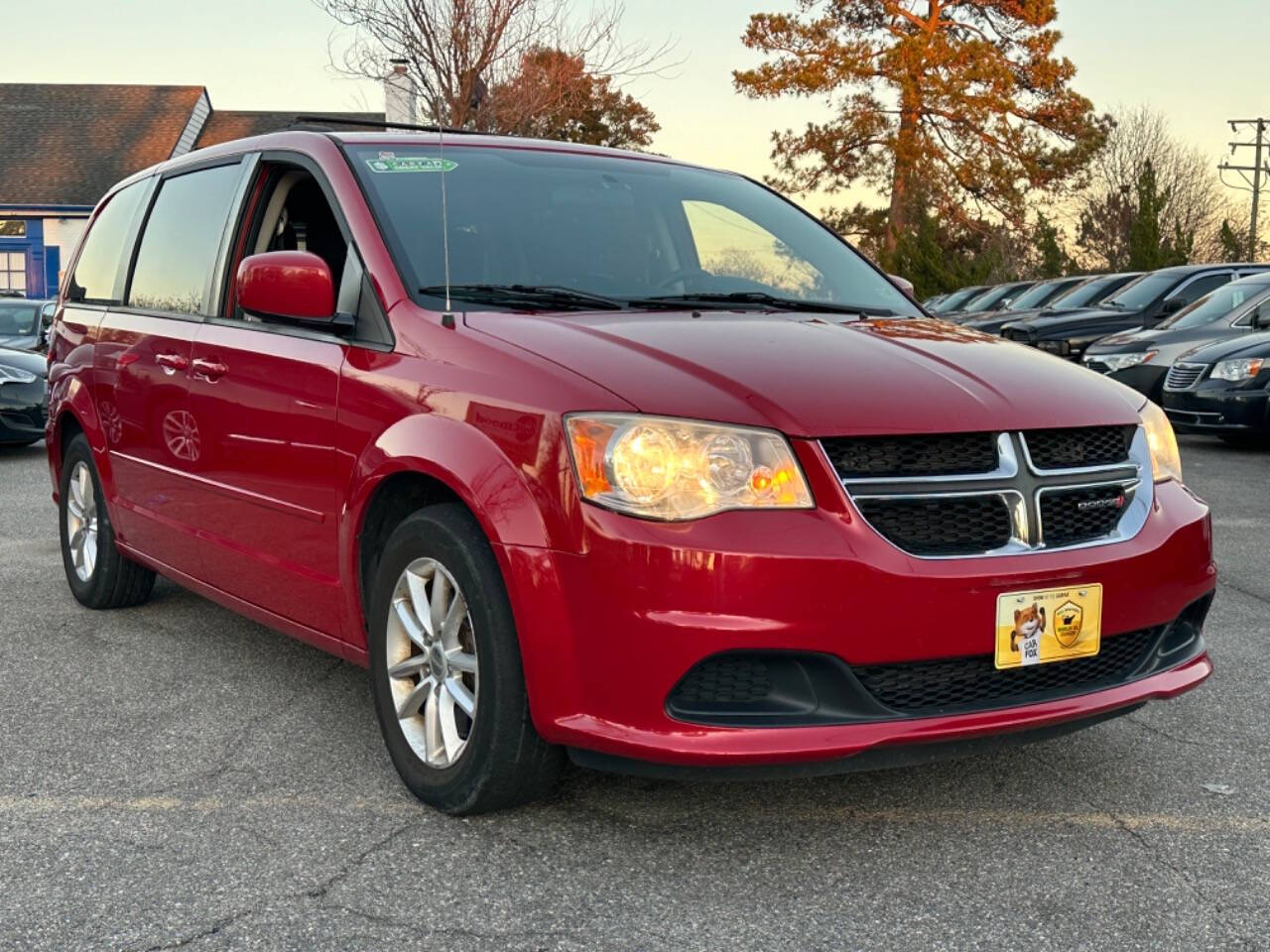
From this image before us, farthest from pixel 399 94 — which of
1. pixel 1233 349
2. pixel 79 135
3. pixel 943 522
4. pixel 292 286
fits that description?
pixel 943 522

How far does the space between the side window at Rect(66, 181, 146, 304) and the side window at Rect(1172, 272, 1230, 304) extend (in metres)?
13.5

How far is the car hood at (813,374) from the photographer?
3.09 metres

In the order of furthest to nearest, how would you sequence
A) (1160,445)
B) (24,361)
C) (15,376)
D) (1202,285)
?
(1202,285) < (24,361) < (15,376) < (1160,445)

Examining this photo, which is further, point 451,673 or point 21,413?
point 21,413

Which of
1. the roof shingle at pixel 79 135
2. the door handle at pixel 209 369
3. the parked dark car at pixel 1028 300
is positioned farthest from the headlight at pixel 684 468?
the roof shingle at pixel 79 135

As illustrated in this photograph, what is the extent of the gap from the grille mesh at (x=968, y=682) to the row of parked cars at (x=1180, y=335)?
632 centimetres

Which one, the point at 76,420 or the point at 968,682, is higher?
the point at 76,420

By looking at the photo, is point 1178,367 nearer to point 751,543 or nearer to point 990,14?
point 751,543

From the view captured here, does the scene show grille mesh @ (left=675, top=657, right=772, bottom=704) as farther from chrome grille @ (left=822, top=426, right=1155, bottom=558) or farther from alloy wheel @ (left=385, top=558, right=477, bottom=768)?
alloy wheel @ (left=385, top=558, right=477, bottom=768)

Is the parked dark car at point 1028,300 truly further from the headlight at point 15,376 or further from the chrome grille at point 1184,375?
the headlight at point 15,376

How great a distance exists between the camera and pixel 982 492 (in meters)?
3.10

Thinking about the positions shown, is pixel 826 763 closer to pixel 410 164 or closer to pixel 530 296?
pixel 530 296

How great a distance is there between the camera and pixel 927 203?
3566 cm

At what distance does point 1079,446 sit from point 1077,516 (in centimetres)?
18
